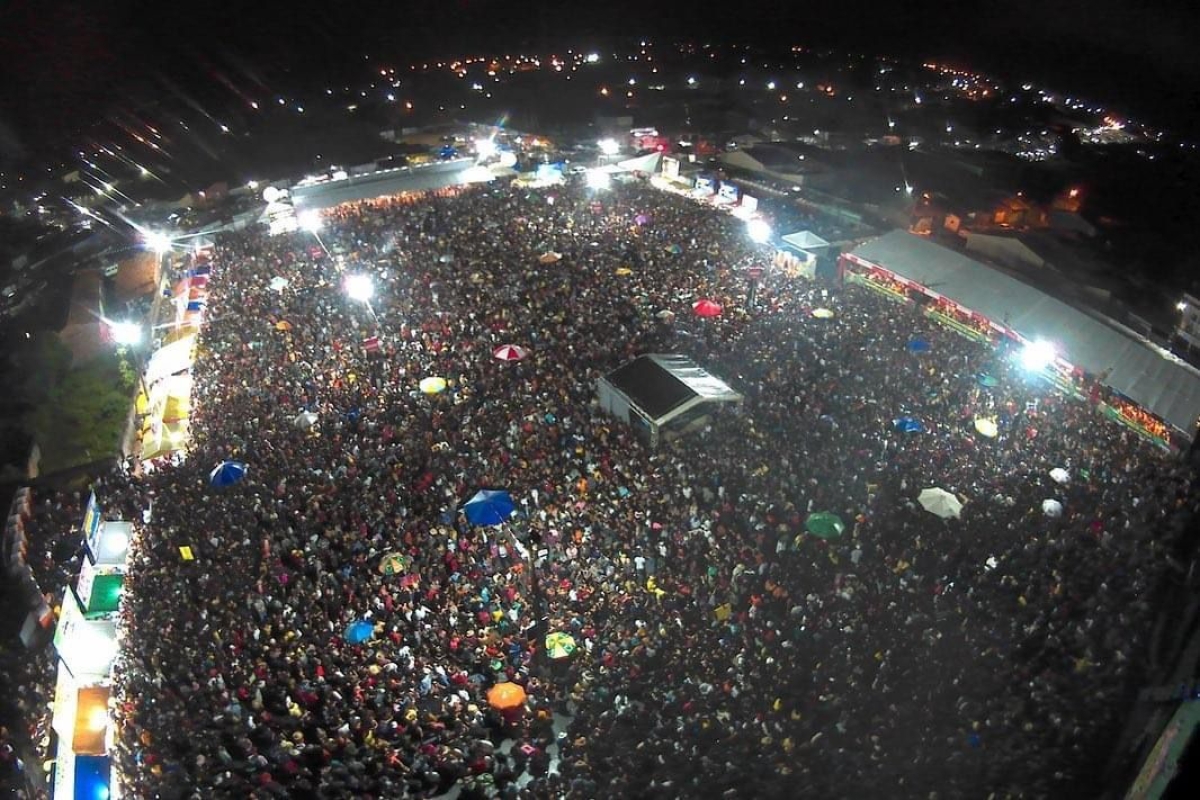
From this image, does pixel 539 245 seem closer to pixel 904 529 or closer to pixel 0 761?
pixel 904 529

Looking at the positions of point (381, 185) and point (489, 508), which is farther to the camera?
point (381, 185)

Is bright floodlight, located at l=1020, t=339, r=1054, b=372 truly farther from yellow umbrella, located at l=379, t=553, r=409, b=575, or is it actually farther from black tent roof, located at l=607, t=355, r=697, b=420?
yellow umbrella, located at l=379, t=553, r=409, b=575

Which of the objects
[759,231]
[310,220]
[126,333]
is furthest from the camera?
[310,220]

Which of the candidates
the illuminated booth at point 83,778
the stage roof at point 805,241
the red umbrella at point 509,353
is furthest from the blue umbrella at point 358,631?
the stage roof at point 805,241

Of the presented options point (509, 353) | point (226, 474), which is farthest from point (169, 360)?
point (509, 353)

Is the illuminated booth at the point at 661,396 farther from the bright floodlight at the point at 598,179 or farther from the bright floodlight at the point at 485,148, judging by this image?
the bright floodlight at the point at 485,148

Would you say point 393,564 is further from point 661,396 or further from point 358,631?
point 661,396

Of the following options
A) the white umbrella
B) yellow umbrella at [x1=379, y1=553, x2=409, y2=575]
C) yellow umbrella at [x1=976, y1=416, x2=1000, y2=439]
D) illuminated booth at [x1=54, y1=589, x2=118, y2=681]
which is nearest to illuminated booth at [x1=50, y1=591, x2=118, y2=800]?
illuminated booth at [x1=54, y1=589, x2=118, y2=681]
